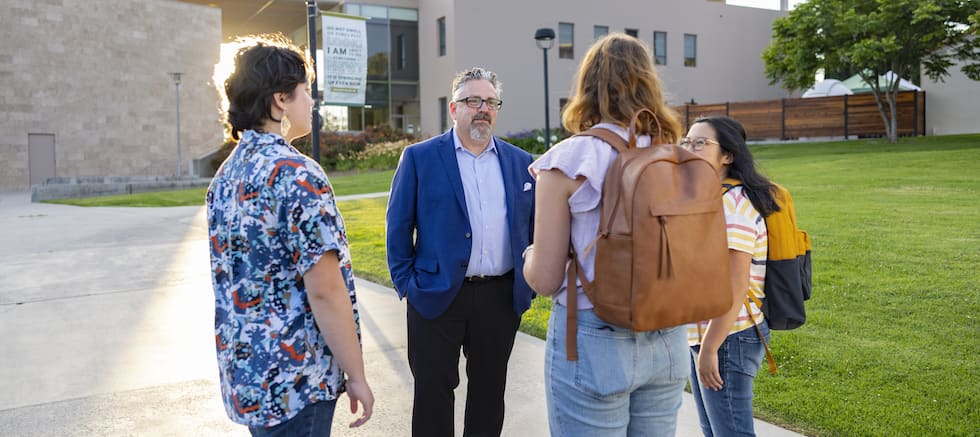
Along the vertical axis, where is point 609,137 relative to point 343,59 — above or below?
below

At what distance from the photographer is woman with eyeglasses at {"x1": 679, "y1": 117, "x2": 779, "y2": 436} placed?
2.66 metres

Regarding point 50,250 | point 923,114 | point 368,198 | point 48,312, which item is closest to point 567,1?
point 923,114

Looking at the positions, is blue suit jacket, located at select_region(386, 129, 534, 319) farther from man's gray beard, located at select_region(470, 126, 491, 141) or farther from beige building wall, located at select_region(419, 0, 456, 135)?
beige building wall, located at select_region(419, 0, 456, 135)

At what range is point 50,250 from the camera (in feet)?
37.0

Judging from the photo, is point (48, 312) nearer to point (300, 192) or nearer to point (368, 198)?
point (300, 192)

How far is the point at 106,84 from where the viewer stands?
37.5m

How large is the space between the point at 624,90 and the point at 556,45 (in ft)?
128

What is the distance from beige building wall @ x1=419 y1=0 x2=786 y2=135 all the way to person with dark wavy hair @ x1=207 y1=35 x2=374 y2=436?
108ft

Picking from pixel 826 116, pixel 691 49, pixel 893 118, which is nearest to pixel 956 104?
pixel 826 116

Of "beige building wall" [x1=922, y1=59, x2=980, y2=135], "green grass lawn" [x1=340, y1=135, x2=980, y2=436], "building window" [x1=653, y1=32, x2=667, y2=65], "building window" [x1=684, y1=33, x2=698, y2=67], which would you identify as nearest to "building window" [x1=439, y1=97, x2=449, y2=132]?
"building window" [x1=653, y1=32, x2=667, y2=65]

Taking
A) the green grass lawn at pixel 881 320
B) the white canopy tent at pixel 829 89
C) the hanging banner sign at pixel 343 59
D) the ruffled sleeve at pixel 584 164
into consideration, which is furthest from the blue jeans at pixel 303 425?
the white canopy tent at pixel 829 89

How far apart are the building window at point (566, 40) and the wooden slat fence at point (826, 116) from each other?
882 centimetres

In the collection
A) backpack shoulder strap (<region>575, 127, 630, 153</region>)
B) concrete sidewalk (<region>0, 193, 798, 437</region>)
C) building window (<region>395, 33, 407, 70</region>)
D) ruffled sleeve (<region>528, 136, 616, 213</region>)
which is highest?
building window (<region>395, 33, 407, 70</region>)

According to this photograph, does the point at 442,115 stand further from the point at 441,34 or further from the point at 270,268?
the point at 270,268
